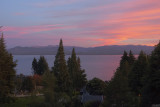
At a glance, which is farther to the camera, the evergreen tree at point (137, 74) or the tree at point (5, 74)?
the evergreen tree at point (137, 74)

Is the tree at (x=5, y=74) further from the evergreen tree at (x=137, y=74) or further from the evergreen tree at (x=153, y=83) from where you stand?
the evergreen tree at (x=153, y=83)

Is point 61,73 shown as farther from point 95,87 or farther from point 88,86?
point 95,87

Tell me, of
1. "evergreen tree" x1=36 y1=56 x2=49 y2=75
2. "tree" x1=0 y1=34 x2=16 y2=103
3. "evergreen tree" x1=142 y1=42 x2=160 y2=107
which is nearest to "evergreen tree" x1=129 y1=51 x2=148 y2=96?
"evergreen tree" x1=142 y1=42 x2=160 y2=107

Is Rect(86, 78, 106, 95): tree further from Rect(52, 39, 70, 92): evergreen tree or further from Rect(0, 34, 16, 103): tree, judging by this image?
Rect(0, 34, 16, 103): tree

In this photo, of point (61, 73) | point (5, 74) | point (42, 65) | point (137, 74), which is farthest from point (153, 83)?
point (42, 65)

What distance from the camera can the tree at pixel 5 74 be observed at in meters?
22.9

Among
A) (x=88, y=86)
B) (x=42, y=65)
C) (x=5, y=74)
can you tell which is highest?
(x=5, y=74)

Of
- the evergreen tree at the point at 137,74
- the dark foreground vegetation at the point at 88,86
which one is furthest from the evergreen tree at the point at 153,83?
the evergreen tree at the point at 137,74

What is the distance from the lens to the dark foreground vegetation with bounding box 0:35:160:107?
14.4 m

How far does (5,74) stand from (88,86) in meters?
12.2

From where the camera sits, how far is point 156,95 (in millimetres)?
16547

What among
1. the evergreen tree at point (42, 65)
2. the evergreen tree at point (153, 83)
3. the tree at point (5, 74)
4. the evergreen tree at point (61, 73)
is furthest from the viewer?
the evergreen tree at point (42, 65)

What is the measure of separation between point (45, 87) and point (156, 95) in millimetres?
8759

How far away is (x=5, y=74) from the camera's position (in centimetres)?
2388
